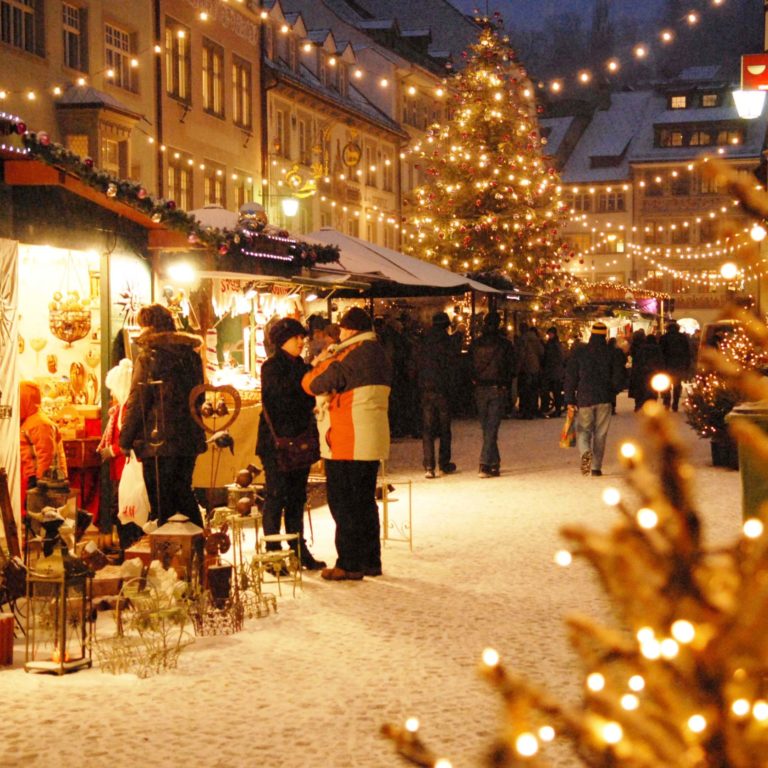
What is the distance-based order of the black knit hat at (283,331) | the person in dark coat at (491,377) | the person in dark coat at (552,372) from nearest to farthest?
the black knit hat at (283,331) < the person in dark coat at (491,377) < the person in dark coat at (552,372)

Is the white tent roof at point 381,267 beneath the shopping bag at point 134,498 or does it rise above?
above

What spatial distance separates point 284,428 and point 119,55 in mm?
17001

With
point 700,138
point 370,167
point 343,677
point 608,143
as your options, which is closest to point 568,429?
point 343,677

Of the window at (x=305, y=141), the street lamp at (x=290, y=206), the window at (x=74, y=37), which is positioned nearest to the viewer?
the window at (x=74, y=37)

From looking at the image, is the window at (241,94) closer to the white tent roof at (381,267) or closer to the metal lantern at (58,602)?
the white tent roof at (381,267)

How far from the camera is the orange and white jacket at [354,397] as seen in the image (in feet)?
32.5

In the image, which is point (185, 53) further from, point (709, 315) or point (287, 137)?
point (709, 315)

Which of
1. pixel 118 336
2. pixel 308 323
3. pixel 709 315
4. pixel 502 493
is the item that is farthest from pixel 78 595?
pixel 709 315

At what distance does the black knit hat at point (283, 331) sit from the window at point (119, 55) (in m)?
15.3

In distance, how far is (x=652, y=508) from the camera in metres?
1.73

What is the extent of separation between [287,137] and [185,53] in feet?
25.9

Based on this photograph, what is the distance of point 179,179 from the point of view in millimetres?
28359

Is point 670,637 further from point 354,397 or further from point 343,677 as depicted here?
point 354,397

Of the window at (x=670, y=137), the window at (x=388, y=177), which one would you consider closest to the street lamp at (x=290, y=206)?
the window at (x=388, y=177)
